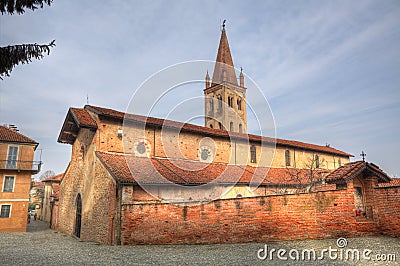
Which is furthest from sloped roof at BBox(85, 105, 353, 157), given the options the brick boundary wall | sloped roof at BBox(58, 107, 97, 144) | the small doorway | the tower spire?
the tower spire

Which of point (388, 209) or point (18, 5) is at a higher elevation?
point (18, 5)

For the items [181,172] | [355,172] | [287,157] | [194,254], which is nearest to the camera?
[194,254]

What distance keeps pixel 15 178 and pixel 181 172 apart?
1391 centimetres

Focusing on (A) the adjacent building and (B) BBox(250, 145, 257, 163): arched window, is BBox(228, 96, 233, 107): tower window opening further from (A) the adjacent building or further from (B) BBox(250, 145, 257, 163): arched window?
(A) the adjacent building

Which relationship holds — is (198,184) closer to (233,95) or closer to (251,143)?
(251,143)

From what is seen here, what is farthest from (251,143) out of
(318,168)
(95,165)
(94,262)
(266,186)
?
(94,262)

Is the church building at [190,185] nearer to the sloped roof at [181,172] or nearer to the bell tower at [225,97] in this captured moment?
the sloped roof at [181,172]

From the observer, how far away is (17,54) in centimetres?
618

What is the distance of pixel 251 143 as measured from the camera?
24750 millimetres

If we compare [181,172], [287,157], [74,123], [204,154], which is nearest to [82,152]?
[74,123]

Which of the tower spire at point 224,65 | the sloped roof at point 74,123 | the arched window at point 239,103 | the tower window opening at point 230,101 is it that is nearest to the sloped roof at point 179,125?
the sloped roof at point 74,123

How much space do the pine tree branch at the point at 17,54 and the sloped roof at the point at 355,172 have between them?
10536 mm

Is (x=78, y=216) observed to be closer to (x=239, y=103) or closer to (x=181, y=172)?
(x=181, y=172)

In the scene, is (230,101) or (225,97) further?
(230,101)
